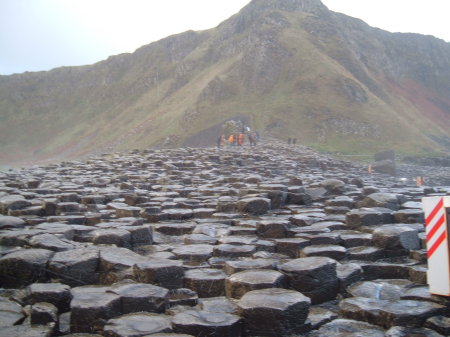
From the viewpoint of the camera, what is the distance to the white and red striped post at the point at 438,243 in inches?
148

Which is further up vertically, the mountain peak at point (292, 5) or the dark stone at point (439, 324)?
the mountain peak at point (292, 5)

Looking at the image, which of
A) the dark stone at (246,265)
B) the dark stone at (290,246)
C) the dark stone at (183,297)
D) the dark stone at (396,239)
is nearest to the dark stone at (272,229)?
the dark stone at (290,246)

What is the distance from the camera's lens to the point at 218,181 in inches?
497

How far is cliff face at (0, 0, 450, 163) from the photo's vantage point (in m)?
47.4

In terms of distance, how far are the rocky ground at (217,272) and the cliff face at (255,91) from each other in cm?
3514

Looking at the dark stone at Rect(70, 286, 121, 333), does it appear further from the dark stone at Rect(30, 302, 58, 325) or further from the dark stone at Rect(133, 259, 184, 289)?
the dark stone at Rect(133, 259, 184, 289)

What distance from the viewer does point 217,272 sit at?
463 centimetres

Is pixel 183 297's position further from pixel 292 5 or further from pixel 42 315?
pixel 292 5

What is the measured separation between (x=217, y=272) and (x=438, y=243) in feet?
6.38

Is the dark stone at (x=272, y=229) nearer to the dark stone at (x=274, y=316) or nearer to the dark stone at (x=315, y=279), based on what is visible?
the dark stone at (x=315, y=279)

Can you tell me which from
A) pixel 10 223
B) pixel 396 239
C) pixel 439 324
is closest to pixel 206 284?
A: pixel 439 324

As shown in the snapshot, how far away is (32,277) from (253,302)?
7.08 feet

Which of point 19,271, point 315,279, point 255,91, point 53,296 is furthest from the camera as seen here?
point 255,91

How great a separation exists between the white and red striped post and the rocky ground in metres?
0.17
